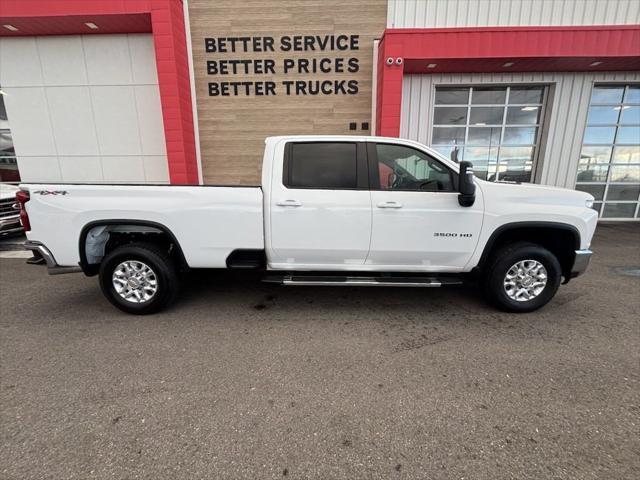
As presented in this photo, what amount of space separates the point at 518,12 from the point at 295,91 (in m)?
5.91

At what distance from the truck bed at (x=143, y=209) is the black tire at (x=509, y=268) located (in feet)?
8.93

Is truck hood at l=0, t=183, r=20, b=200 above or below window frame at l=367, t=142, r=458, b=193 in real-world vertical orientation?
below

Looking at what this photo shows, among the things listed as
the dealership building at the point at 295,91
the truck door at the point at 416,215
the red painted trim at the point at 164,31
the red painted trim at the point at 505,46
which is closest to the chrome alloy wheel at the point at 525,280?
the truck door at the point at 416,215

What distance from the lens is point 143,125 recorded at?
912cm

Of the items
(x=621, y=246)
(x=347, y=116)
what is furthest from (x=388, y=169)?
(x=621, y=246)

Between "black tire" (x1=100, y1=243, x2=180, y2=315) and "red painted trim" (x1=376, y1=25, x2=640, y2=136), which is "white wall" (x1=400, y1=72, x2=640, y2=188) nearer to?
"red painted trim" (x1=376, y1=25, x2=640, y2=136)

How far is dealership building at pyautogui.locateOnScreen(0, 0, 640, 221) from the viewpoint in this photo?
8094 mm

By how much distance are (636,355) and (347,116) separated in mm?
7809

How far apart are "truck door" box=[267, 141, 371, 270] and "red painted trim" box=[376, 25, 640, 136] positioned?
493cm

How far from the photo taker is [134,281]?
12.3ft

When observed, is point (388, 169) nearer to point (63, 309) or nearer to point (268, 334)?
point (268, 334)

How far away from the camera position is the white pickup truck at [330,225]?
356 centimetres

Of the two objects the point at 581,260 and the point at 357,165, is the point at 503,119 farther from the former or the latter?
the point at 357,165

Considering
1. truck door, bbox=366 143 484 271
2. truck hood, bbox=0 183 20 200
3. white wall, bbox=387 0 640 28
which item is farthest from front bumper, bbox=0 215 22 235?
white wall, bbox=387 0 640 28
